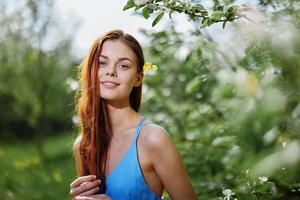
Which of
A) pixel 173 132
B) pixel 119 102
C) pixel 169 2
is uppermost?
pixel 169 2

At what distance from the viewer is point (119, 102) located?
1773 mm

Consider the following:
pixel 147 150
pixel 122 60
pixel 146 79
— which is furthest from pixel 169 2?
pixel 146 79

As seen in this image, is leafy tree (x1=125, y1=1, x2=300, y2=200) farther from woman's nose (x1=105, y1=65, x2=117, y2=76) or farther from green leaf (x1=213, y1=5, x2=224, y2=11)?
woman's nose (x1=105, y1=65, x2=117, y2=76)

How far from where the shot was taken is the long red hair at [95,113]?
5.77ft

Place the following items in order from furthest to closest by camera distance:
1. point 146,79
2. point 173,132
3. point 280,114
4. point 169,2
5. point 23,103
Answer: point 23,103 < point 146,79 < point 173,132 < point 169,2 < point 280,114

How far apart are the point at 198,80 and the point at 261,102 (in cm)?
111

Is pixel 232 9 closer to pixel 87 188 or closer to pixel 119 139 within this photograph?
pixel 119 139

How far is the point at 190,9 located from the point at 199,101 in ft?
5.39

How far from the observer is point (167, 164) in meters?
1.66

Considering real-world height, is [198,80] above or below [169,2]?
below

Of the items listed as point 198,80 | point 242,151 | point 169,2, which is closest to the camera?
point 169,2

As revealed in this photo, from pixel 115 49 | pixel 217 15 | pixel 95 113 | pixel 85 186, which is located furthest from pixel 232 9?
pixel 85 186

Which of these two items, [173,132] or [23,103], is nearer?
[173,132]

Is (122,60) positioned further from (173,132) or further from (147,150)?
(173,132)
